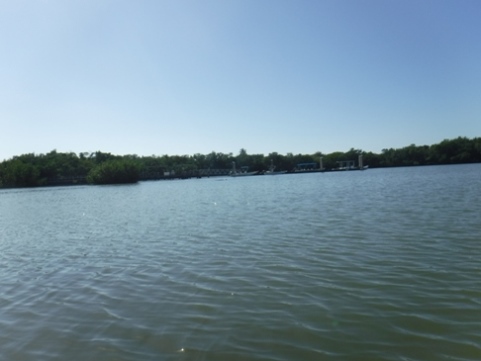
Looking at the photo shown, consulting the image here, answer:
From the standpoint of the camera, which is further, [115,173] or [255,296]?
[115,173]

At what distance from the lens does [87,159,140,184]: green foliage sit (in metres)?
153

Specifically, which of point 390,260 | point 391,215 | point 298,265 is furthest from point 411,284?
point 391,215

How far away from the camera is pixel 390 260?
1214 centimetres

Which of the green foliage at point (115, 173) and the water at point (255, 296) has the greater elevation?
the green foliage at point (115, 173)

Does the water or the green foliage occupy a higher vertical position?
the green foliage

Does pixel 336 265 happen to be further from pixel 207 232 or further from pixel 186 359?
pixel 207 232

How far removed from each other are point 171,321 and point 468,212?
1920cm

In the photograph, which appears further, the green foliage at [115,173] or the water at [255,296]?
the green foliage at [115,173]

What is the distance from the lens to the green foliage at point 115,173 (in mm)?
153250

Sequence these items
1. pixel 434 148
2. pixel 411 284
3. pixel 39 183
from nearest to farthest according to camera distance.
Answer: pixel 411 284 < pixel 39 183 < pixel 434 148

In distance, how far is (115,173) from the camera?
6029 inches

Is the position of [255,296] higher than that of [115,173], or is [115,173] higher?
[115,173]

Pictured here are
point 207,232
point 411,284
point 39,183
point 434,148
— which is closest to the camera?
point 411,284

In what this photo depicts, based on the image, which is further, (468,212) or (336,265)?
(468,212)
